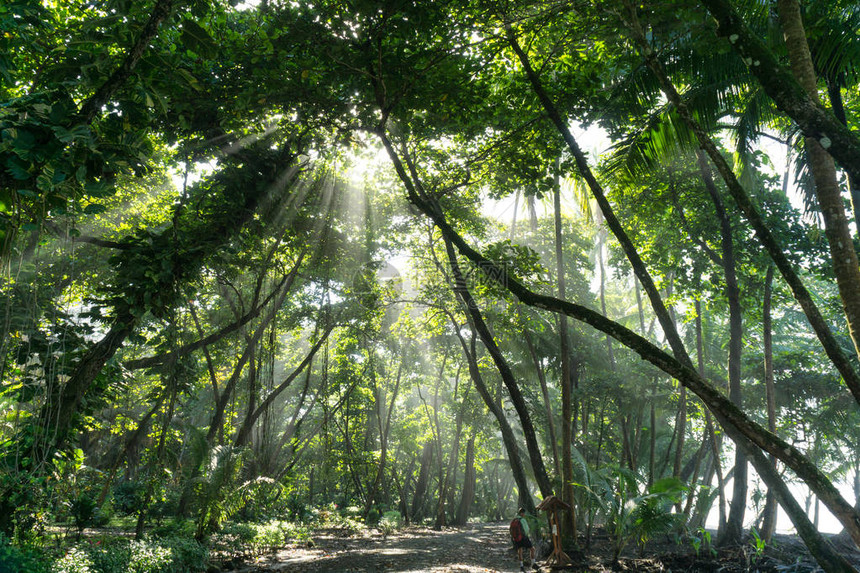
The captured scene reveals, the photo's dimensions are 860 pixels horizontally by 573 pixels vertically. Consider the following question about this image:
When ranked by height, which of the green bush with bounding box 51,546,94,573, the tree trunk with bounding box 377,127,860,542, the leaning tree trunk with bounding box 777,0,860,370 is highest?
the leaning tree trunk with bounding box 777,0,860,370

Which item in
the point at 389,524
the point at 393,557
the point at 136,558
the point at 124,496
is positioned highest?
the point at 136,558

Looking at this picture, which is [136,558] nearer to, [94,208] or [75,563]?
[75,563]

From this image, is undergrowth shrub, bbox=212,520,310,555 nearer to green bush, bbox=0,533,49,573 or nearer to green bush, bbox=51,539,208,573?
green bush, bbox=51,539,208,573

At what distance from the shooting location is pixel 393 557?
10953 mm

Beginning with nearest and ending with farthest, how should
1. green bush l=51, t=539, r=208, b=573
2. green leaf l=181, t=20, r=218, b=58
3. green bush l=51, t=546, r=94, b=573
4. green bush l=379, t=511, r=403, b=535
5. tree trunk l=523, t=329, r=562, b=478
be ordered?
green leaf l=181, t=20, r=218, b=58 → green bush l=51, t=546, r=94, b=573 → green bush l=51, t=539, r=208, b=573 → tree trunk l=523, t=329, r=562, b=478 → green bush l=379, t=511, r=403, b=535

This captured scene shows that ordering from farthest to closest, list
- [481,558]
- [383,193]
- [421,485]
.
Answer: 1. [421,485]
2. [383,193]
3. [481,558]

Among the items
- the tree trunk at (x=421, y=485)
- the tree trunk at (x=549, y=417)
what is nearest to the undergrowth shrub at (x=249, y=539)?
the tree trunk at (x=549, y=417)

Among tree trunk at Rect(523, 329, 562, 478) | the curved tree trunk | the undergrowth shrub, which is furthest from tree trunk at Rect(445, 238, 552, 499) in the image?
the undergrowth shrub

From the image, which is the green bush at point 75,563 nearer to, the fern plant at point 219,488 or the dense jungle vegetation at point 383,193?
the dense jungle vegetation at point 383,193

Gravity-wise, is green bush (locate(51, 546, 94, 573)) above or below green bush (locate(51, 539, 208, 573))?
above

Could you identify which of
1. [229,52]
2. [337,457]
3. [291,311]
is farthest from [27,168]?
[337,457]

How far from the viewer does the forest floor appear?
8156 mm

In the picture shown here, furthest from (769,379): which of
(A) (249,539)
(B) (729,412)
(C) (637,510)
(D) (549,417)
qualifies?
(A) (249,539)

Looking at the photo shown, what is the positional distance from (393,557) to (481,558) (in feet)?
6.88
